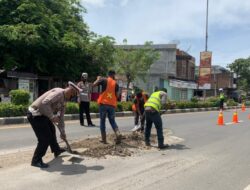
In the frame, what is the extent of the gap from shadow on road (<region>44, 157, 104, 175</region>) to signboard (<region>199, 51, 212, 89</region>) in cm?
3211

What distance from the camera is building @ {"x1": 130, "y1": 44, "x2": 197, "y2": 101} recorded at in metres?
48.9

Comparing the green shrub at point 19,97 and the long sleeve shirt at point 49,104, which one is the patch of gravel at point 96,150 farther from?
the green shrub at point 19,97

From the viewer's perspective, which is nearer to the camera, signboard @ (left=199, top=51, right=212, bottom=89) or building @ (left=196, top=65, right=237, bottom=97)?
signboard @ (left=199, top=51, right=212, bottom=89)

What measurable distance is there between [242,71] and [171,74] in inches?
1350

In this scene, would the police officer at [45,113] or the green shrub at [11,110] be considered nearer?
the police officer at [45,113]

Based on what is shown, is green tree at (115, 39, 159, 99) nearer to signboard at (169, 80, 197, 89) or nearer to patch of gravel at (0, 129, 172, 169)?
signboard at (169, 80, 197, 89)

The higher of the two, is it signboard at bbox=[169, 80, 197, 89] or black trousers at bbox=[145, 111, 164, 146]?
signboard at bbox=[169, 80, 197, 89]

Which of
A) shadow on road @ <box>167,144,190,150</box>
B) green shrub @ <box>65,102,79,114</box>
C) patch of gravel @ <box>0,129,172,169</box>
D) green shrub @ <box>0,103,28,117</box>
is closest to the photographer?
patch of gravel @ <box>0,129,172,169</box>

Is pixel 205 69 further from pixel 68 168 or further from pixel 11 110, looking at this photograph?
pixel 68 168

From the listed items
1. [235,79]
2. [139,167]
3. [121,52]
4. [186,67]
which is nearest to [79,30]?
[121,52]

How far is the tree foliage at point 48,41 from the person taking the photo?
76.4 ft

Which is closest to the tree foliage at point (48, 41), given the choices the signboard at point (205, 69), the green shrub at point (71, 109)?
the green shrub at point (71, 109)

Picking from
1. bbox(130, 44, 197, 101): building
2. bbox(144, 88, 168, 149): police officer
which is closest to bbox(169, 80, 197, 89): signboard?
bbox(130, 44, 197, 101): building

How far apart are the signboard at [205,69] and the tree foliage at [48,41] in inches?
444
